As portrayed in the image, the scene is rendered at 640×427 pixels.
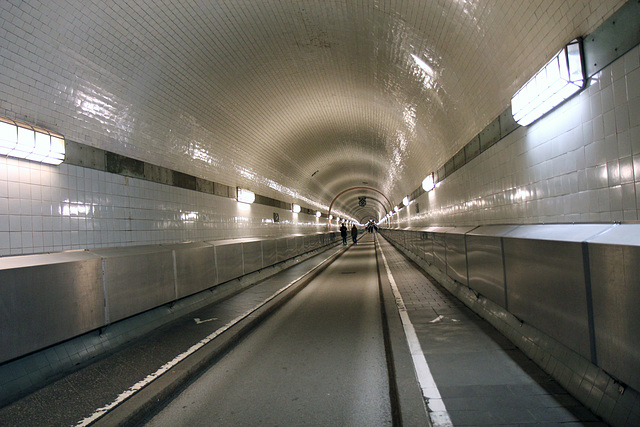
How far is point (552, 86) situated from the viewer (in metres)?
4.24

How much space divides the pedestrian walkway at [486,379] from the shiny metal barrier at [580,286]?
0.44 meters

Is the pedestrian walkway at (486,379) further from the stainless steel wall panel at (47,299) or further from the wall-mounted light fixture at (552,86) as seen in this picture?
the stainless steel wall panel at (47,299)

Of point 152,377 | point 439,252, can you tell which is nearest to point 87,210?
point 152,377

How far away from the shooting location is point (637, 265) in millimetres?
2463

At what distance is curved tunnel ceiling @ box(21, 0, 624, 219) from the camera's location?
17.1ft

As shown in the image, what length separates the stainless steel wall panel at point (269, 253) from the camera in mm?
12695

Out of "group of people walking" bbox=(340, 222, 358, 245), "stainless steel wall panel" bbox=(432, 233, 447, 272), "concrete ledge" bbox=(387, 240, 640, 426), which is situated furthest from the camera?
"group of people walking" bbox=(340, 222, 358, 245)

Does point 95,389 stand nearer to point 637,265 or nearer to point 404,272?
point 637,265

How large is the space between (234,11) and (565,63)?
5.32 metres

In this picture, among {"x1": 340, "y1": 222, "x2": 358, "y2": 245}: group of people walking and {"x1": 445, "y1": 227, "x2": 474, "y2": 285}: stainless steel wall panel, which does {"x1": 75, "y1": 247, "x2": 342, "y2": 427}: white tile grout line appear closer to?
{"x1": 445, "y1": 227, "x2": 474, "y2": 285}: stainless steel wall panel

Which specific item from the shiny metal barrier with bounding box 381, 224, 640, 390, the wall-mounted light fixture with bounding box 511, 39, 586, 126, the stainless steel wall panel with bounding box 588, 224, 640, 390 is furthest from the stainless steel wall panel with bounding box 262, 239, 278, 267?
the stainless steel wall panel with bounding box 588, 224, 640, 390

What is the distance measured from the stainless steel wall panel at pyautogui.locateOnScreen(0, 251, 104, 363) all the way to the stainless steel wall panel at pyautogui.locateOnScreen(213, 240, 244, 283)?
391cm

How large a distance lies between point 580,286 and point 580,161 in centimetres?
159

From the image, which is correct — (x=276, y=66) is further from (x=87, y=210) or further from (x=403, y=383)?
(x=403, y=383)
